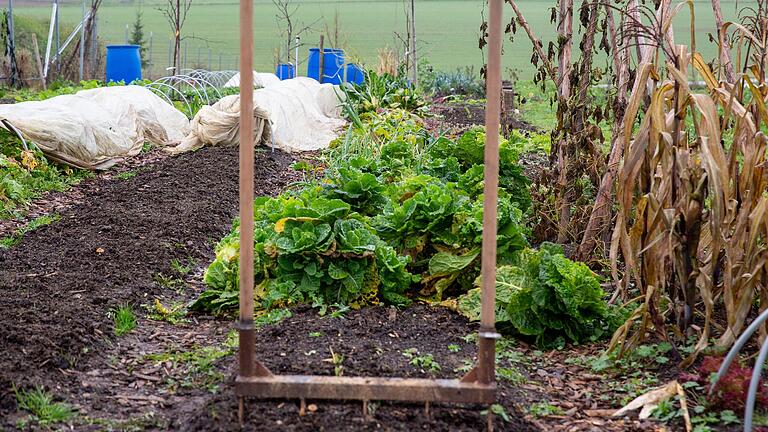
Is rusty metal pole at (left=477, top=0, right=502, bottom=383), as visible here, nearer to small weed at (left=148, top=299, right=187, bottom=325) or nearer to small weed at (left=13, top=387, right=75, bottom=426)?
small weed at (left=13, top=387, right=75, bottom=426)

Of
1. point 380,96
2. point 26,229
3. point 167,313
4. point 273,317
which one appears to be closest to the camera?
point 273,317

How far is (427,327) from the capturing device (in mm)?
4316

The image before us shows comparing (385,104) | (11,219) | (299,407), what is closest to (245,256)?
(299,407)

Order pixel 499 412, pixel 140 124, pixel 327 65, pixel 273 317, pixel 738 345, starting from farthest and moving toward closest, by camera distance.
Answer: pixel 327 65 < pixel 140 124 < pixel 273 317 < pixel 499 412 < pixel 738 345

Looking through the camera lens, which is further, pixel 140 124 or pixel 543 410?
pixel 140 124

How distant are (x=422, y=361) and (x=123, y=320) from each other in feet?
6.09

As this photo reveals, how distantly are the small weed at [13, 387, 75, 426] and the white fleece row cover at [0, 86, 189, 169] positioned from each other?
6248mm

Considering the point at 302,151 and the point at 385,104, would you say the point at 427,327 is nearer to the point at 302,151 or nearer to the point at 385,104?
the point at 302,151

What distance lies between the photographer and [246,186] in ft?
9.29

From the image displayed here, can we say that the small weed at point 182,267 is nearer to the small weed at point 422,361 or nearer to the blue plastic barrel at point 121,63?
the small weed at point 422,361

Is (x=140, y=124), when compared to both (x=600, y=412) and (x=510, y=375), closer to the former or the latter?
(x=510, y=375)

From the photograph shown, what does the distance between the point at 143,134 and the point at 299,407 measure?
29.7ft

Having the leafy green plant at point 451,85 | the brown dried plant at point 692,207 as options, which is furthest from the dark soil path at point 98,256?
the leafy green plant at point 451,85

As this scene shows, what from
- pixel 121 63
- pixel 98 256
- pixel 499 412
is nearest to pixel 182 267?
pixel 98 256
